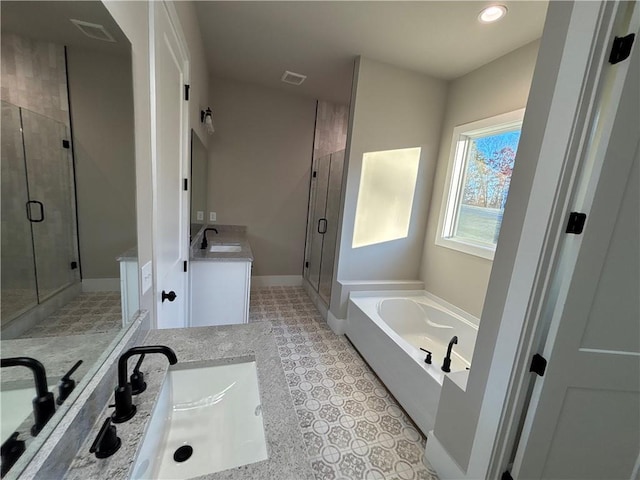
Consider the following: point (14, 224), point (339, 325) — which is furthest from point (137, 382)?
point (339, 325)

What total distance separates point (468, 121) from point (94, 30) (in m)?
2.88

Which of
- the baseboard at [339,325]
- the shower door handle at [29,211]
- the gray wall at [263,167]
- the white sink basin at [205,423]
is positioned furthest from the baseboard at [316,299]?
the shower door handle at [29,211]

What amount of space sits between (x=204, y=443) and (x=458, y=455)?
1290 mm

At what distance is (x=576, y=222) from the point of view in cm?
95

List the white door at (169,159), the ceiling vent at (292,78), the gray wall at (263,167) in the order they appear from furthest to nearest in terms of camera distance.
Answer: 1. the gray wall at (263,167)
2. the ceiling vent at (292,78)
3. the white door at (169,159)

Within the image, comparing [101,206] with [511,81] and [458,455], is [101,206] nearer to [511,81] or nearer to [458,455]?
[458,455]

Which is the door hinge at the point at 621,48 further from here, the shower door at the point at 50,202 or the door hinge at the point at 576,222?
the shower door at the point at 50,202

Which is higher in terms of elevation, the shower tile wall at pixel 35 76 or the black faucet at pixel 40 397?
the shower tile wall at pixel 35 76

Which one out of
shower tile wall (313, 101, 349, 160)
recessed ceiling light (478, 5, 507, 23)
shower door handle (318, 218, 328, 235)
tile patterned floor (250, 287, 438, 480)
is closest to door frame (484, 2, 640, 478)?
tile patterned floor (250, 287, 438, 480)

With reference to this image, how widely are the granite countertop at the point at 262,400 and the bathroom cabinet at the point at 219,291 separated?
129 centimetres

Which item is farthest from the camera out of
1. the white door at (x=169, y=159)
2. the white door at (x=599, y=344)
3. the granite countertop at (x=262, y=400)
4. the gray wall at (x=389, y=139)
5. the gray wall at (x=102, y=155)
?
the gray wall at (x=389, y=139)

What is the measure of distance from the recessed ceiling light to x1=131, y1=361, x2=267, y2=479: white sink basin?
263 cm

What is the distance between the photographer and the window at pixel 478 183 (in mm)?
2295

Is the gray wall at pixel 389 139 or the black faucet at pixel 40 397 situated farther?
the gray wall at pixel 389 139
